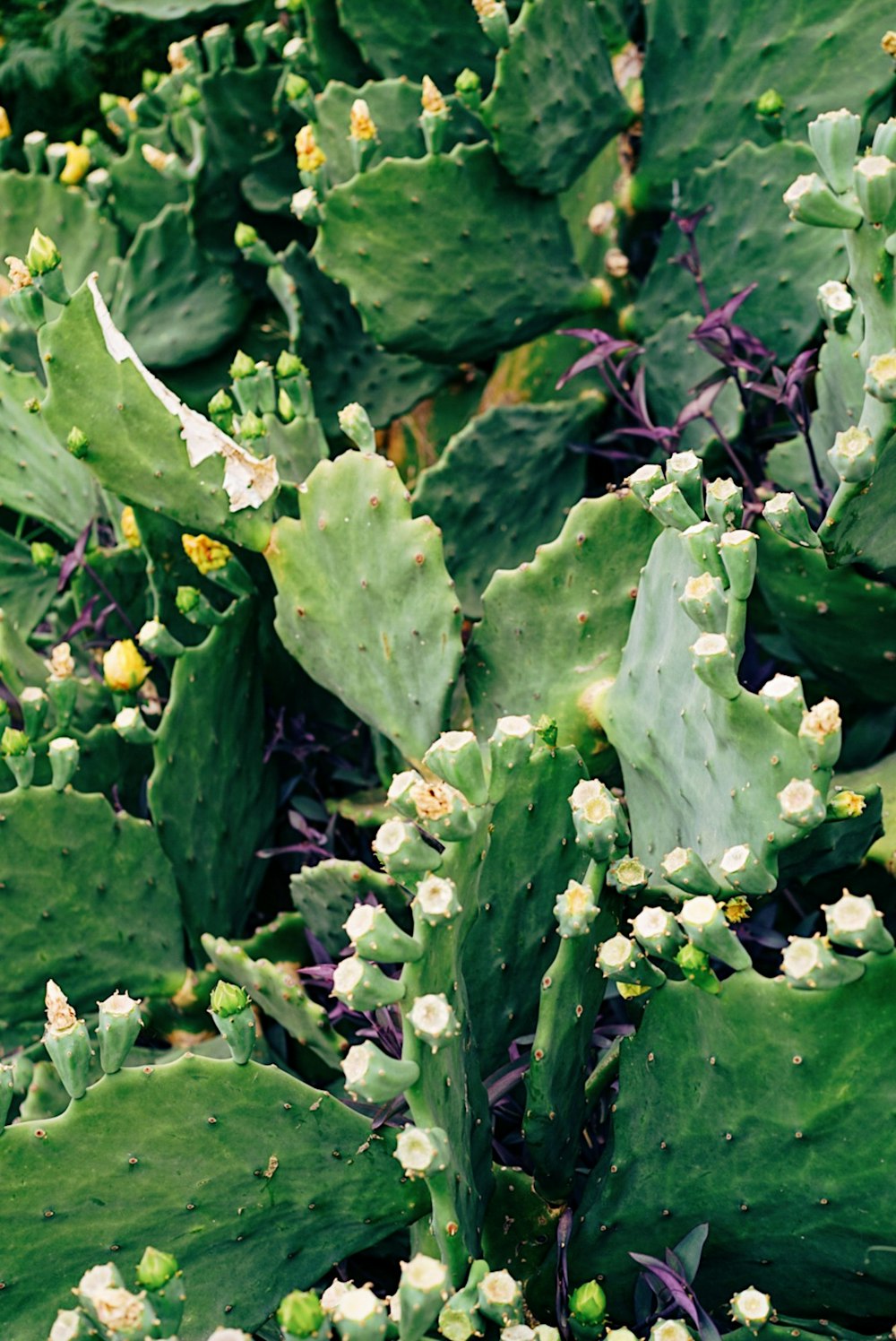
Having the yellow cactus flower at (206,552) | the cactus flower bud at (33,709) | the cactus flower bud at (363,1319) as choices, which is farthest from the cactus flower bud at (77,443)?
the cactus flower bud at (363,1319)

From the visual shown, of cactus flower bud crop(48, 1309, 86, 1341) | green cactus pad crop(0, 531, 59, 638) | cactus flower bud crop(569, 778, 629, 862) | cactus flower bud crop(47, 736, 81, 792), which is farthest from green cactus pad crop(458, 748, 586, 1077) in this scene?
green cactus pad crop(0, 531, 59, 638)

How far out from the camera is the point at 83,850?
1.33 metres

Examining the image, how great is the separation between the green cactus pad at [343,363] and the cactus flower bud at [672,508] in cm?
84

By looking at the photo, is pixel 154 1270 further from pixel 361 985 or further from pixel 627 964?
pixel 627 964

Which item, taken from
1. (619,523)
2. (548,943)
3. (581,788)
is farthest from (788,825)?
(619,523)

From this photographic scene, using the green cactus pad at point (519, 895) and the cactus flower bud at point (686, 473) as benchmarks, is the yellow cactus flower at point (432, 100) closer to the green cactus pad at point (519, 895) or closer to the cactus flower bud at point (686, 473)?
the cactus flower bud at point (686, 473)

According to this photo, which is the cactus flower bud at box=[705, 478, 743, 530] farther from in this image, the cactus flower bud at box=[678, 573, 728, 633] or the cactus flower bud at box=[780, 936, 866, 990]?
the cactus flower bud at box=[780, 936, 866, 990]

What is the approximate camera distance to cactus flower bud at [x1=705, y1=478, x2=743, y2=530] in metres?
1.01

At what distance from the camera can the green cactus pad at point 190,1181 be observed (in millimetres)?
938

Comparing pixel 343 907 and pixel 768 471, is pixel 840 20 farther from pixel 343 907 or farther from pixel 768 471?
pixel 343 907

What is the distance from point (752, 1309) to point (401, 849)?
1.25 ft

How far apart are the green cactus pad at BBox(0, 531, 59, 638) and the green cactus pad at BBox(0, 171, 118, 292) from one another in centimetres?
51

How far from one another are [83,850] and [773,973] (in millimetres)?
726

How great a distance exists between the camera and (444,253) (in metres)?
1.56
